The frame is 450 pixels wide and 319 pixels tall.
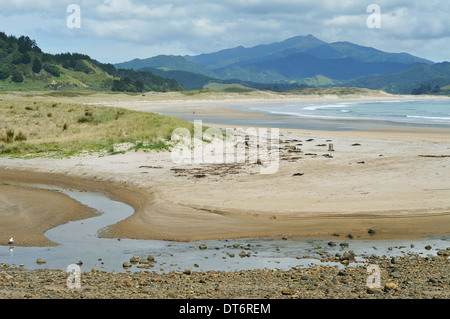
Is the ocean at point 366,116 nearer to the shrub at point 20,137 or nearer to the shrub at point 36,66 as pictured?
the shrub at point 20,137

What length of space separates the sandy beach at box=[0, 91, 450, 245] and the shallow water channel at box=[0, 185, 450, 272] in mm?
492

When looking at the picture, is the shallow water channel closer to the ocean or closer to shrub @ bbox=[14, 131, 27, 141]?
shrub @ bbox=[14, 131, 27, 141]

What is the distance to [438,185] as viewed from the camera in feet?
51.5

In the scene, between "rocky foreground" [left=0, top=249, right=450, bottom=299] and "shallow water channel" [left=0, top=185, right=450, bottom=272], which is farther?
"shallow water channel" [left=0, top=185, right=450, bottom=272]

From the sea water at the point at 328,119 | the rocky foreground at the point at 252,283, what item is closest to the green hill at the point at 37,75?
the sea water at the point at 328,119

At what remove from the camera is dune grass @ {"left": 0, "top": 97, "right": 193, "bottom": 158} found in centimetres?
2534

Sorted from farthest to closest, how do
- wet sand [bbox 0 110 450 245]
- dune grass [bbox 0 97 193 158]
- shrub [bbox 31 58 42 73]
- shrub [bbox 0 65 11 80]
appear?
shrub [bbox 31 58 42 73]
shrub [bbox 0 65 11 80]
dune grass [bbox 0 97 193 158]
wet sand [bbox 0 110 450 245]

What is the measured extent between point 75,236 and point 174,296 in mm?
5547

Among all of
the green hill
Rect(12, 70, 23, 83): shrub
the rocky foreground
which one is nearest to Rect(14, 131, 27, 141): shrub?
the rocky foreground

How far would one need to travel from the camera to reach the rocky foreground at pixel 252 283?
7.49 metres

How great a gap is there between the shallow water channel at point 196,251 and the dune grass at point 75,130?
12964mm

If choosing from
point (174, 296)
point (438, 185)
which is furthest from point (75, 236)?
point (438, 185)

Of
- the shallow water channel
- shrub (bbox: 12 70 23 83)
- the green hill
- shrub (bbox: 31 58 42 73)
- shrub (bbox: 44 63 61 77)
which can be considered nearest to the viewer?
the shallow water channel
